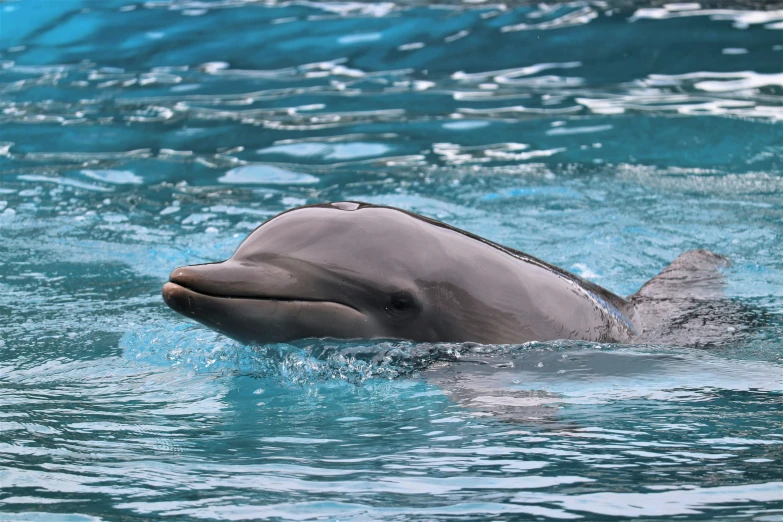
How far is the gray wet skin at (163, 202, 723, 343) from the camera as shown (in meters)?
4.80

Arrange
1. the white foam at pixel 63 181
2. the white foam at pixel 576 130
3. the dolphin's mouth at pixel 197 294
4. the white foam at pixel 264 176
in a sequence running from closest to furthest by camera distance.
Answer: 1. the dolphin's mouth at pixel 197 294
2. the white foam at pixel 63 181
3. the white foam at pixel 264 176
4. the white foam at pixel 576 130

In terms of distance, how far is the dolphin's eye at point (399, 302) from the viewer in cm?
502

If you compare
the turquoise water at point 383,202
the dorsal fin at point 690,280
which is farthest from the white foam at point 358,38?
the dorsal fin at point 690,280

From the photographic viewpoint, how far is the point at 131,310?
22.2ft

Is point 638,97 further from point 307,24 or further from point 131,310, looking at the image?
point 131,310

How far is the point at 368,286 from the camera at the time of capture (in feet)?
16.3

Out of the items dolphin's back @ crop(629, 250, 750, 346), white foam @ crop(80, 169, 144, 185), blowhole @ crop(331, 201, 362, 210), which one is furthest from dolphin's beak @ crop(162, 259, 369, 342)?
white foam @ crop(80, 169, 144, 185)

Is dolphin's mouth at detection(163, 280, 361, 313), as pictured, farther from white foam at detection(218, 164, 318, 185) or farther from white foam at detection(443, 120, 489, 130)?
white foam at detection(443, 120, 489, 130)

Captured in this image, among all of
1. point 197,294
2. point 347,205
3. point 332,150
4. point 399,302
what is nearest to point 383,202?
point 332,150

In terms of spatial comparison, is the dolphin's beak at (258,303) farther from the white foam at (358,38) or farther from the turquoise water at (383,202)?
the white foam at (358,38)

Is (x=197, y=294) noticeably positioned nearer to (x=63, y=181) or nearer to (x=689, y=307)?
(x=689, y=307)

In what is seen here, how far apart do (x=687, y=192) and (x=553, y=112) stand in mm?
3073

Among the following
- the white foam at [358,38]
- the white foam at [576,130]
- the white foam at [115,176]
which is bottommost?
the white foam at [576,130]

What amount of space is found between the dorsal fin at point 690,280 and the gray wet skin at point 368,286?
1.72 m
